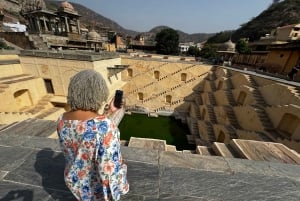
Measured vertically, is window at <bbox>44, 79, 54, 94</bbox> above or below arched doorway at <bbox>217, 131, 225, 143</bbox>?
above

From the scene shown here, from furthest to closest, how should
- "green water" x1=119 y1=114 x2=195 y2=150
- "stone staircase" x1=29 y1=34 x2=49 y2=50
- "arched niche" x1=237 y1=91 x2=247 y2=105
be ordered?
"stone staircase" x1=29 y1=34 x2=49 y2=50
"green water" x1=119 y1=114 x2=195 y2=150
"arched niche" x1=237 y1=91 x2=247 y2=105

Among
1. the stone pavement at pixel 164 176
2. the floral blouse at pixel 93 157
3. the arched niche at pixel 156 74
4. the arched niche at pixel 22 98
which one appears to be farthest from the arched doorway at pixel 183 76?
the floral blouse at pixel 93 157

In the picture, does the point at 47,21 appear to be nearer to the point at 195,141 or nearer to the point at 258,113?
the point at 195,141

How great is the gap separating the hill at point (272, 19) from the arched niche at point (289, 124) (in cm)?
5114

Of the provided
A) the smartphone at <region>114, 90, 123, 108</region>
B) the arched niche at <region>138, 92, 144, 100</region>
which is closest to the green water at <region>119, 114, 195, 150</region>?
the arched niche at <region>138, 92, 144, 100</region>

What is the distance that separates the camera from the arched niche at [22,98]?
9078mm

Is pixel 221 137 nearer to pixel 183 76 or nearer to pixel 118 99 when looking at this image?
pixel 118 99

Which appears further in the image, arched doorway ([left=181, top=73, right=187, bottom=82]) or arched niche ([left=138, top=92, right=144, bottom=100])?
arched niche ([left=138, top=92, right=144, bottom=100])

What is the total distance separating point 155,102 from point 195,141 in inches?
293

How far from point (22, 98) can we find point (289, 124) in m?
14.0

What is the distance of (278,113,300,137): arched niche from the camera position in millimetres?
6225

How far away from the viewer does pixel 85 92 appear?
3.71ft

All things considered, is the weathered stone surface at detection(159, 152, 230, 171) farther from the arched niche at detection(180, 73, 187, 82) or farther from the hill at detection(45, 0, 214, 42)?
the hill at detection(45, 0, 214, 42)

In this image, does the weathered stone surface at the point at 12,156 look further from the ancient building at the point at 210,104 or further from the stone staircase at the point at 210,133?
the stone staircase at the point at 210,133
